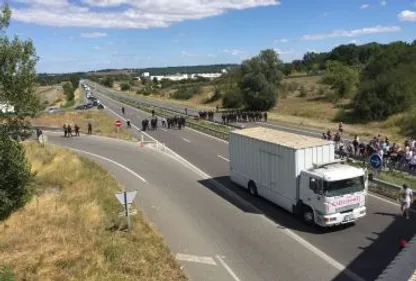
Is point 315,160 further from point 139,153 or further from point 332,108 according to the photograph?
point 332,108

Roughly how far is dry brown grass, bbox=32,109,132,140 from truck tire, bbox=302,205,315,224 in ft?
95.8

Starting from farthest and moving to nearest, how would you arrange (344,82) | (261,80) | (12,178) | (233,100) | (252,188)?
(233,100) < (261,80) < (344,82) < (252,188) < (12,178)

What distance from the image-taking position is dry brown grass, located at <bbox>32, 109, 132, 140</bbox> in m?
47.8

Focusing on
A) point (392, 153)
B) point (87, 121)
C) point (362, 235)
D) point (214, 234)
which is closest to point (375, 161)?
point (392, 153)

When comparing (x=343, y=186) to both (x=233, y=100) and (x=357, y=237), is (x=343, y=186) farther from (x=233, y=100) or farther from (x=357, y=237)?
(x=233, y=100)

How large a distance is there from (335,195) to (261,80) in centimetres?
6119

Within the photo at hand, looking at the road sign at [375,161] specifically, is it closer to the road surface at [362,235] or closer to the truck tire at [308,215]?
the road surface at [362,235]

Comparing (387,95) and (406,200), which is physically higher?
(387,95)

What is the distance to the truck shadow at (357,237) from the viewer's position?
42.2 ft

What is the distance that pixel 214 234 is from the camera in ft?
53.8

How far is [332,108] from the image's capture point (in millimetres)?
65000

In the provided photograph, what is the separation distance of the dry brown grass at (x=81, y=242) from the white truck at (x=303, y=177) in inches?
196

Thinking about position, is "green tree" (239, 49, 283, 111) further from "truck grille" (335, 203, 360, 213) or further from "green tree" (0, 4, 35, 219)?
"truck grille" (335, 203, 360, 213)

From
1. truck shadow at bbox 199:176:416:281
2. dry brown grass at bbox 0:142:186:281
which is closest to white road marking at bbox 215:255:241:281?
dry brown grass at bbox 0:142:186:281
